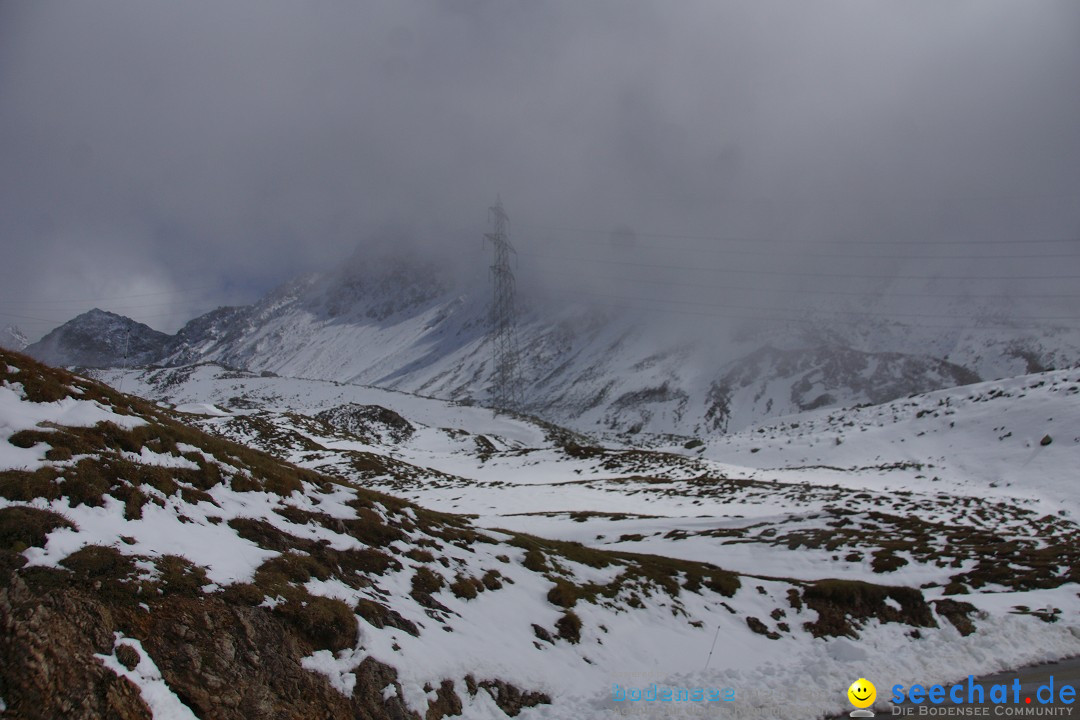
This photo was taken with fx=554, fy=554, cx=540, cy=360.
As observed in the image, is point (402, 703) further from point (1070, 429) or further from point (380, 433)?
point (380, 433)

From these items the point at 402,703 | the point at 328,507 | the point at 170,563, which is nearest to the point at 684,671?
the point at 402,703

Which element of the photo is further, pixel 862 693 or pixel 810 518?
pixel 810 518

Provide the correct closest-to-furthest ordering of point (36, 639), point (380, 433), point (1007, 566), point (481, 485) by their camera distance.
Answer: point (36, 639), point (1007, 566), point (481, 485), point (380, 433)

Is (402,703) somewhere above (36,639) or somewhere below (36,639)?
below

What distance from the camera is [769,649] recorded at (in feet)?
44.9

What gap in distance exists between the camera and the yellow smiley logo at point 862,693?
36.4 feet

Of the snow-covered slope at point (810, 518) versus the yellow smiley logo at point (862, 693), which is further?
the snow-covered slope at point (810, 518)

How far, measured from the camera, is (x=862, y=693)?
37.3 ft

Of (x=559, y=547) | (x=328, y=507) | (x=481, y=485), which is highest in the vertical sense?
(x=328, y=507)

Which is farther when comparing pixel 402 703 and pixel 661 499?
pixel 661 499

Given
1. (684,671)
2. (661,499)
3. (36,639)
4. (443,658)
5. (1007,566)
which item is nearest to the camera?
(36,639)

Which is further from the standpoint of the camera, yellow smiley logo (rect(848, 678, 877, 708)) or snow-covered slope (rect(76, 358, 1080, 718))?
snow-covered slope (rect(76, 358, 1080, 718))

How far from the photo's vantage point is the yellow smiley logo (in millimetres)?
11094

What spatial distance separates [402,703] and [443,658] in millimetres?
1340
